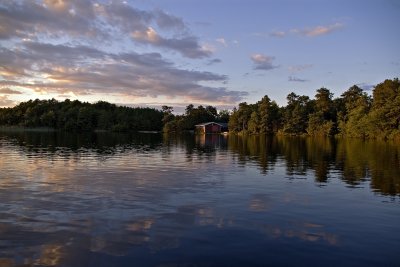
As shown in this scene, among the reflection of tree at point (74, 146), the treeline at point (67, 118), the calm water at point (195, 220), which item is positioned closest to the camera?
the calm water at point (195, 220)

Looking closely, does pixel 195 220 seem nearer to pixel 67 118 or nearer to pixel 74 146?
pixel 74 146

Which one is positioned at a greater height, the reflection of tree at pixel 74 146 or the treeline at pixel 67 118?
the treeline at pixel 67 118

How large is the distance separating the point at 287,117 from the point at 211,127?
47.7 meters

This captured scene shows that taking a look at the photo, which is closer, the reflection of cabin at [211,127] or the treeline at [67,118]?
the reflection of cabin at [211,127]

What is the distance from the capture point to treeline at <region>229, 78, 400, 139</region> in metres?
96.9

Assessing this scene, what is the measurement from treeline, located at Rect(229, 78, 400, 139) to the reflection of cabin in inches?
509

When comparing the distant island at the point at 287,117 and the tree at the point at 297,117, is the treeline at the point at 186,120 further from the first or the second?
the tree at the point at 297,117

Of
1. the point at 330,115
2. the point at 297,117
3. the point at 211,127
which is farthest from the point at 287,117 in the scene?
the point at 211,127

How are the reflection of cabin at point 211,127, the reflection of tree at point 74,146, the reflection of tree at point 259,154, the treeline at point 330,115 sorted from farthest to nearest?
the reflection of cabin at point 211,127 → the treeline at point 330,115 → the reflection of tree at point 74,146 → the reflection of tree at point 259,154

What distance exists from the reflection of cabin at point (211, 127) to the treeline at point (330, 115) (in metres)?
12.9

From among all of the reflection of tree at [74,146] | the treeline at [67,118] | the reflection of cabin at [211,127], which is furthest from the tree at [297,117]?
the treeline at [67,118]

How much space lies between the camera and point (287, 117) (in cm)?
14062

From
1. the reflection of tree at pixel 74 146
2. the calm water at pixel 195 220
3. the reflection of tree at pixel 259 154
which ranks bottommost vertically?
the calm water at pixel 195 220

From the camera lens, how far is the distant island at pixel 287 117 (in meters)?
99.3
